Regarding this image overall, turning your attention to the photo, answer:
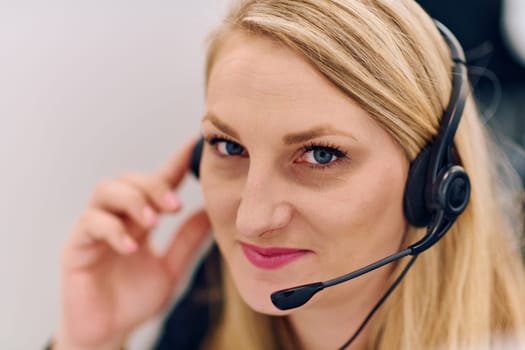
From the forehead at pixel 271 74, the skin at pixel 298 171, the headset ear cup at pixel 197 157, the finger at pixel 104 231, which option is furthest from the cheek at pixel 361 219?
the finger at pixel 104 231

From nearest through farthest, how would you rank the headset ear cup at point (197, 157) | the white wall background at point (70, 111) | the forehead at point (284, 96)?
the forehead at point (284, 96) → the headset ear cup at point (197, 157) → the white wall background at point (70, 111)

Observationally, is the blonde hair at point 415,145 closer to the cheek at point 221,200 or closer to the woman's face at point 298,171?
the woman's face at point 298,171

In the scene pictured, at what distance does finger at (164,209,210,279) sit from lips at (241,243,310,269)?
1.19ft

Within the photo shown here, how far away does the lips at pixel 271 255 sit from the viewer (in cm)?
73

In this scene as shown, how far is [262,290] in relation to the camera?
2.49 feet

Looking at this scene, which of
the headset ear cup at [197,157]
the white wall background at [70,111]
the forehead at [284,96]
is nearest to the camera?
the forehead at [284,96]

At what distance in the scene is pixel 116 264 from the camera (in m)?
1.05

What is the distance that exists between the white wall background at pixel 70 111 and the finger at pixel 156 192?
0.15 metres

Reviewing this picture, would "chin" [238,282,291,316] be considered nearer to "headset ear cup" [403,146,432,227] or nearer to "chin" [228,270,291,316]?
"chin" [228,270,291,316]

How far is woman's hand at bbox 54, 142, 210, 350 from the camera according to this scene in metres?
0.96

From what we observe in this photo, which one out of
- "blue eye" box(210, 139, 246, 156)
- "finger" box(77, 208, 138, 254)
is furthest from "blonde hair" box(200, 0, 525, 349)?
"finger" box(77, 208, 138, 254)

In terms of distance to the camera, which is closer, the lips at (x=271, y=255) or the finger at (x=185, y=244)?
the lips at (x=271, y=255)

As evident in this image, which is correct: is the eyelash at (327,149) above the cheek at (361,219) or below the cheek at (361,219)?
above

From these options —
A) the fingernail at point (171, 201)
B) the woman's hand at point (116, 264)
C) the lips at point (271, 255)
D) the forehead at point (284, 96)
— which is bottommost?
the woman's hand at point (116, 264)
